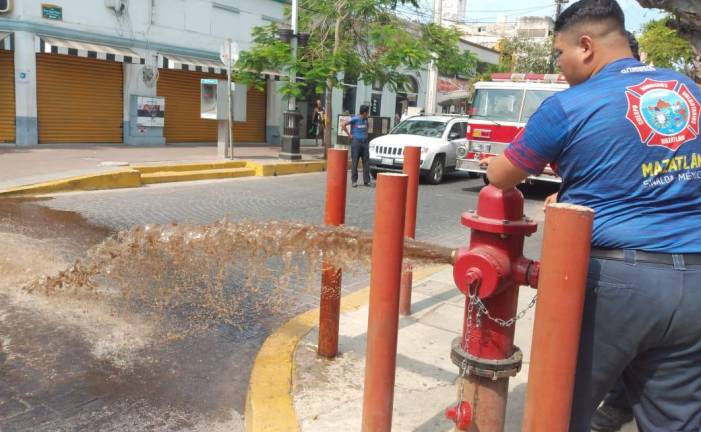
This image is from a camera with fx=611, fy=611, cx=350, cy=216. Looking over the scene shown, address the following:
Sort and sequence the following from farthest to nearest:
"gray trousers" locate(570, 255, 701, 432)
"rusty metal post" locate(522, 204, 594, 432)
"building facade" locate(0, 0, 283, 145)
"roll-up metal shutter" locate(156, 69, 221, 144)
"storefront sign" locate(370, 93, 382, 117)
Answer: "storefront sign" locate(370, 93, 382, 117)
"roll-up metal shutter" locate(156, 69, 221, 144)
"building facade" locate(0, 0, 283, 145)
"gray trousers" locate(570, 255, 701, 432)
"rusty metal post" locate(522, 204, 594, 432)

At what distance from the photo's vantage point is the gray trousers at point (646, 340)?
1903 mm

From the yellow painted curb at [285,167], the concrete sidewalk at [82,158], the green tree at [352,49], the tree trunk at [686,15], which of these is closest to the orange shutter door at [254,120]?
the concrete sidewalk at [82,158]

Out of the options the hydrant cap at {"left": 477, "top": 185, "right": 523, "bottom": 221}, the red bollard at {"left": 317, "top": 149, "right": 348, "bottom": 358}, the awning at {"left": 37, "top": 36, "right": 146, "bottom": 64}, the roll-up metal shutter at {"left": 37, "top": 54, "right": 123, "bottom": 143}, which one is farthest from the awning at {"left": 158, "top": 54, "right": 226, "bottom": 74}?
the hydrant cap at {"left": 477, "top": 185, "right": 523, "bottom": 221}

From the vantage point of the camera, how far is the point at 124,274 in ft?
17.4

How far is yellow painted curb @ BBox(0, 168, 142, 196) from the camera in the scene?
9.55 metres

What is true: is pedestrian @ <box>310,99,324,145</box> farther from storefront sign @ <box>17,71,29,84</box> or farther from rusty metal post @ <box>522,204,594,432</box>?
rusty metal post @ <box>522,204,594,432</box>

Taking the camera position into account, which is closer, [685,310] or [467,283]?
[685,310]

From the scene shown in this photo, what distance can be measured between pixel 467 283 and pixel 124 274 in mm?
3922

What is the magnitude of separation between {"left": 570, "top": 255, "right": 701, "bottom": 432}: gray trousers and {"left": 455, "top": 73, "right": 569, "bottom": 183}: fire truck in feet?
33.8

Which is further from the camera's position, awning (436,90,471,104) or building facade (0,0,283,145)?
awning (436,90,471,104)

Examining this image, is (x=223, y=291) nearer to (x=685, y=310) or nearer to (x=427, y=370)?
(x=427, y=370)

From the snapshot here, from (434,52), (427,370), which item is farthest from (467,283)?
(434,52)

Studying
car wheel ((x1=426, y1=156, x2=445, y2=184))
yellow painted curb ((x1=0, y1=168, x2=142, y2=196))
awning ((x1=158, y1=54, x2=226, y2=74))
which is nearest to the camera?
yellow painted curb ((x1=0, y1=168, x2=142, y2=196))

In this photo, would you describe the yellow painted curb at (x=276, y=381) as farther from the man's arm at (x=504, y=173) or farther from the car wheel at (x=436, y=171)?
the car wheel at (x=436, y=171)
